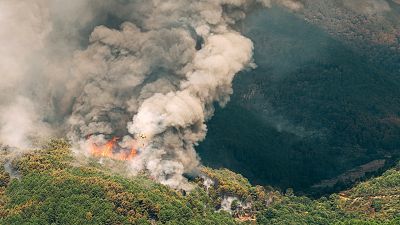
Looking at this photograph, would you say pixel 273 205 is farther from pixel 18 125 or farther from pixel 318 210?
Answer: pixel 18 125

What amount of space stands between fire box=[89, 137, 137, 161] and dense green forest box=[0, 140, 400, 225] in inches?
122

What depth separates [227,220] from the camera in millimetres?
110312

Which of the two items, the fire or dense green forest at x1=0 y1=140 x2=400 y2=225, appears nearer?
dense green forest at x1=0 y1=140 x2=400 y2=225

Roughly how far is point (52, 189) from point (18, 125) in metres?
27.7

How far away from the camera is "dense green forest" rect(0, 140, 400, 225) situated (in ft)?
315

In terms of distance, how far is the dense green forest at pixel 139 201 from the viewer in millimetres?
96125

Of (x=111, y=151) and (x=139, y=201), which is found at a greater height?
(x=139, y=201)

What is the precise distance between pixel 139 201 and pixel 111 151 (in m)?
20.1

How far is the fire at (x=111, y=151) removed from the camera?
117250mm

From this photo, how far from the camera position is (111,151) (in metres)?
118

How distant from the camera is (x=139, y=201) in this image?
10012 centimetres

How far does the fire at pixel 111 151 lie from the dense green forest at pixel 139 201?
3096 millimetres

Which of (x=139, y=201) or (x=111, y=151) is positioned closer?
(x=139, y=201)

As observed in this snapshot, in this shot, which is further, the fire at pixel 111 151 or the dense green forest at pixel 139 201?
the fire at pixel 111 151
